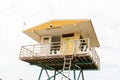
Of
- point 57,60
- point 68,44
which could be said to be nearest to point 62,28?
point 68,44

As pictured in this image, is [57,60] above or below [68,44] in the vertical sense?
below

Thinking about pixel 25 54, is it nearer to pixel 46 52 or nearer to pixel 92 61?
pixel 46 52

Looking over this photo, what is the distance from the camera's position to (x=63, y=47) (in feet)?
56.1

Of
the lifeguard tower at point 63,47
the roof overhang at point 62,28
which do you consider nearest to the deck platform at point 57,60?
the lifeguard tower at point 63,47

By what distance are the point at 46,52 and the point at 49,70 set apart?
12.4 ft

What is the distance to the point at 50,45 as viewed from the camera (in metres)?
18.6

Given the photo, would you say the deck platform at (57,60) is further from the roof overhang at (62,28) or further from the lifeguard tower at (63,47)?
the roof overhang at (62,28)

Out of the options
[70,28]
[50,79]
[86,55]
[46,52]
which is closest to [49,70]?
[50,79]

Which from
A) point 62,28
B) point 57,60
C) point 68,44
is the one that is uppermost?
point 62,28

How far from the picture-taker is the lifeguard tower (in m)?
16.6

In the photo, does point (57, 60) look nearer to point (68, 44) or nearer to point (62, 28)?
point (68, 44)

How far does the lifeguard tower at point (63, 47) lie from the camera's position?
54.3 feet

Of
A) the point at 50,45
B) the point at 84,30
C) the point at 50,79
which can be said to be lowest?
the point at 50,79

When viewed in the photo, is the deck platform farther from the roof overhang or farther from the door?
the roof overhang
